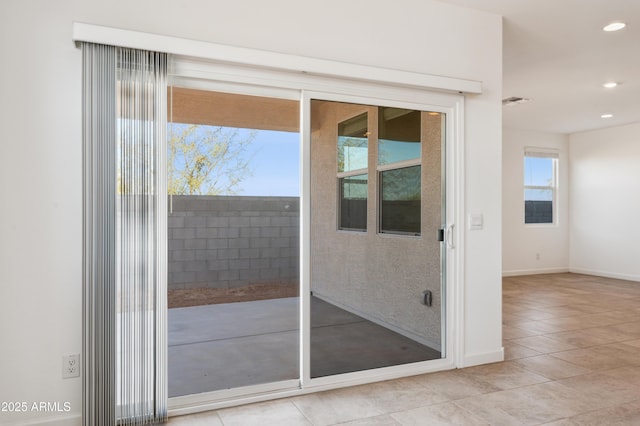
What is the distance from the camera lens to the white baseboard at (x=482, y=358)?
11.0 feet

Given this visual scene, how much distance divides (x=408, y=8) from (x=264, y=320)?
2.40m

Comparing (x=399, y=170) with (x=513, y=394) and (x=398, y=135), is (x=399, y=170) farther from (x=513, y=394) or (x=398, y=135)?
(x=513, y=394)

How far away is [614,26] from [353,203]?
264cm

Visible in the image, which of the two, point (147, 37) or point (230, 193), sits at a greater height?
point (147, 37)

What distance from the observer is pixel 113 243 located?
2.36m

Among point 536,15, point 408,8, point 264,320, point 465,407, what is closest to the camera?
point 465,407

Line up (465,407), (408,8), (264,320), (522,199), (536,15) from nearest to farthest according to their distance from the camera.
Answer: (465,407) → (264,320) → (408,8) → (536,15) → (522,199)

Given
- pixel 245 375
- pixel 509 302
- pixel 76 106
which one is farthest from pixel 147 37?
pixel 509 302

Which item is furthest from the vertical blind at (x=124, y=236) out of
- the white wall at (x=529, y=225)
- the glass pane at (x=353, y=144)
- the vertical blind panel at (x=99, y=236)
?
the white wall at (x=529, y=225)

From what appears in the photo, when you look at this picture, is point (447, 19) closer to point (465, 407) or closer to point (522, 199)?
point (465, 407)

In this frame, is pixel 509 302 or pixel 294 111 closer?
pixel 294 111

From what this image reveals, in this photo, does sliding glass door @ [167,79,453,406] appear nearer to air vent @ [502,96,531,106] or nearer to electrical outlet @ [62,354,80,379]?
electrical outlet @ [62,354,80,379]

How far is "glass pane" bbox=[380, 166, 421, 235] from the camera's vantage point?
10.9 ft

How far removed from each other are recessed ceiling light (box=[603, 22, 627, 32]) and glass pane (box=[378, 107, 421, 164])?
181 cm
